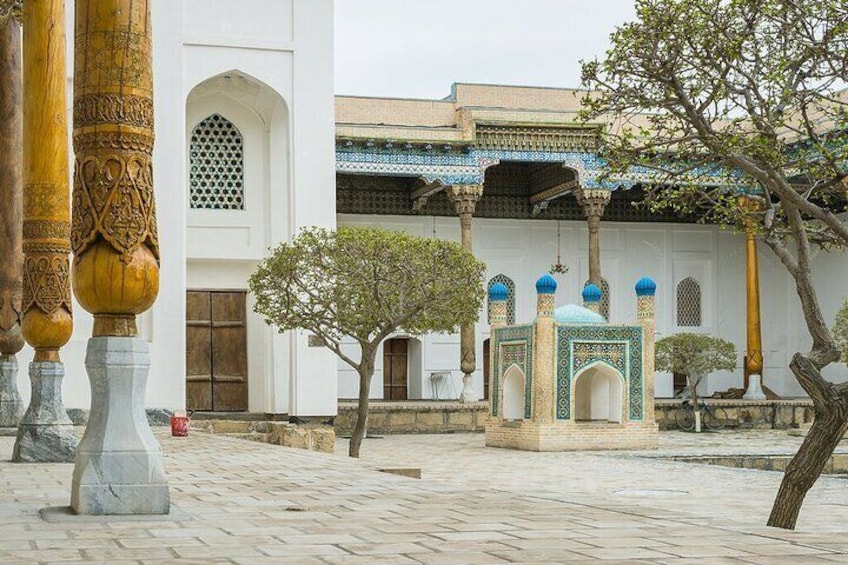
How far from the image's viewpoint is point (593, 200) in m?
25.5

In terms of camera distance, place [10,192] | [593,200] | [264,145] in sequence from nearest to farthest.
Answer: [10,192]
[264,145]
[593,200]

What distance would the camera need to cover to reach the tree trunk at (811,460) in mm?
8195

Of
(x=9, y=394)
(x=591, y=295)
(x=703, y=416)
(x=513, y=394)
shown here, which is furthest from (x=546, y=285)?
(x=9, y=394)

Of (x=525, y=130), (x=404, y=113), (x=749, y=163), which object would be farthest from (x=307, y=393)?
(x=749, y=163)

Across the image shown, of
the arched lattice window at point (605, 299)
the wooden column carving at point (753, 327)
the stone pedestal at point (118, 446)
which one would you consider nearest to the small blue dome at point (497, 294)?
the wooden column carving at point (753, 327)

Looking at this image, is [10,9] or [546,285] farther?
[546,285]

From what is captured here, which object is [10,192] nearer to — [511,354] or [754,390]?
[511,354]

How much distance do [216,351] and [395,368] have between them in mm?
7695

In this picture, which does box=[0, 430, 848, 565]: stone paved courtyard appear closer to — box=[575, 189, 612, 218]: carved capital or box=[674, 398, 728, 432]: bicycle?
box=[674, 398, 728, 432]: bicycle

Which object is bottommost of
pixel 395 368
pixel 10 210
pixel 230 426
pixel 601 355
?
pixel 230 426

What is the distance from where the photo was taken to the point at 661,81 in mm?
9156

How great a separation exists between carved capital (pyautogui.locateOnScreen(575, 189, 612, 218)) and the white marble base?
16.5ft

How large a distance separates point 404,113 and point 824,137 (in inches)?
721

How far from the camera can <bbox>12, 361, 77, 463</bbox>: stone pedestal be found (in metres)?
8.48
